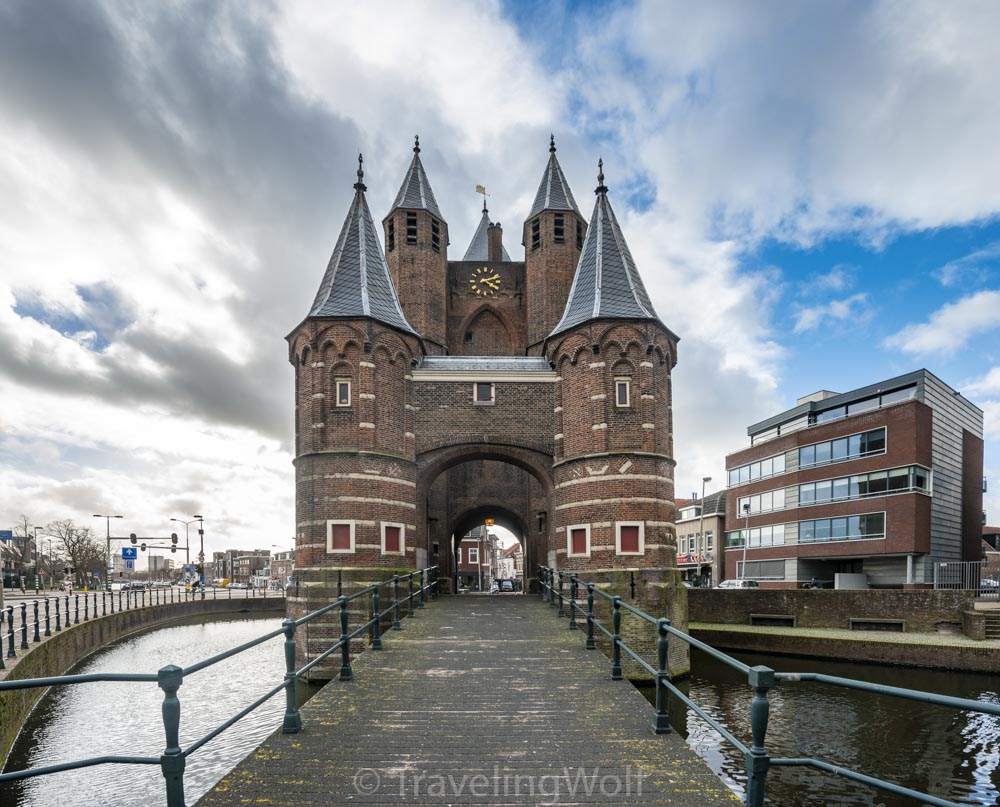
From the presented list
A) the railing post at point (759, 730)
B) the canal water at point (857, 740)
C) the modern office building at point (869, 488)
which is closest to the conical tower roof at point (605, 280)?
the canal water at point (857, 740)

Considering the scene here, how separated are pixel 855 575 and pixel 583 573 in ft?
67.3

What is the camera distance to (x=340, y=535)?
20969 mm

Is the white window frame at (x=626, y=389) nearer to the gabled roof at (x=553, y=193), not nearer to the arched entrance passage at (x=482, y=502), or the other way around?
the arched entrance passage at (x=482, y=502)

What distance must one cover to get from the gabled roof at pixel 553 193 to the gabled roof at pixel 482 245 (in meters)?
6.75

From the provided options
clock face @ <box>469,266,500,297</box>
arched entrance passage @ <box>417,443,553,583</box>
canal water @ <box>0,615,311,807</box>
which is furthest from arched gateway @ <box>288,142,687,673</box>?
clock face @ <box>469,266,500,297</box>

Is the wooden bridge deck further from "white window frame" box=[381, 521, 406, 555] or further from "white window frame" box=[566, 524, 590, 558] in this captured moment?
"white window frame" box=[381, 521, 406, 555]

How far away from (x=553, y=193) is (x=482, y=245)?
9786 mm

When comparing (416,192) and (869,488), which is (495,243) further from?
(869,488)

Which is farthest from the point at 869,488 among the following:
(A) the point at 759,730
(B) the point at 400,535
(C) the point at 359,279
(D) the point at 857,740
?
(A) the point at 759,730

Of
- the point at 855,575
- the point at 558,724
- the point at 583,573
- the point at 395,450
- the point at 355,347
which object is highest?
the point at 355,347

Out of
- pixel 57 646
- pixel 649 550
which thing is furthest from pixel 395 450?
pixel 57 646

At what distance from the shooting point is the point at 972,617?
939 inches

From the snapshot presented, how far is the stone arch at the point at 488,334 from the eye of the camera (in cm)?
3291

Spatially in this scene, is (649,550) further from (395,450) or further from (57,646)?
(57,646)
